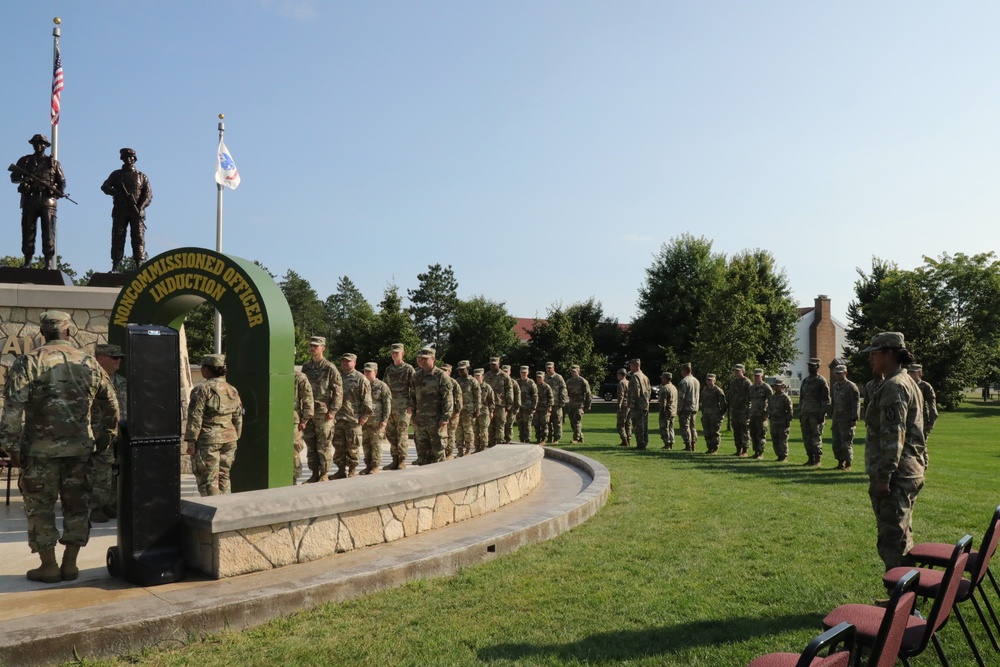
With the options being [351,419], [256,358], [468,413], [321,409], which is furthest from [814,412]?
[256,358]

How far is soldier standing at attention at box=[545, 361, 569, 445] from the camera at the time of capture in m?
19.0

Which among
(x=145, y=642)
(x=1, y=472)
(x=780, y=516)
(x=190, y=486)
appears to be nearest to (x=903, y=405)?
(x=780, y=516)

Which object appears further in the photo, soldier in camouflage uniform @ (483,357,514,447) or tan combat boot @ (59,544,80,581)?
soldier in camouflage uniform @ (483,357,514,447)

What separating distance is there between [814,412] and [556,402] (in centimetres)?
670

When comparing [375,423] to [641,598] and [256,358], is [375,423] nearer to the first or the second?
[256,358]

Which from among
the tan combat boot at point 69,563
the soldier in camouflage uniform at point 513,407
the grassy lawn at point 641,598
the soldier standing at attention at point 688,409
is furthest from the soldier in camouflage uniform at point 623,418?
the tan combat boot at point 69,563

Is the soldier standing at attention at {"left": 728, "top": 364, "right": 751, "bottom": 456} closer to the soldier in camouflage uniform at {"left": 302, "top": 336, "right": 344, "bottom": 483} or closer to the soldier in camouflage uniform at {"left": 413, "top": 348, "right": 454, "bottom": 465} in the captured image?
the soldier in camouflage uniform at {"left": 413, "top": 348, "right": 454, "bottom": 465}

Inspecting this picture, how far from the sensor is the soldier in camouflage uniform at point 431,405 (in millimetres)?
11414

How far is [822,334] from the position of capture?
2266 inches

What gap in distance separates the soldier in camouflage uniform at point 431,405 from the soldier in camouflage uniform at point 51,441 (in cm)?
629

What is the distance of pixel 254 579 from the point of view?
5.27m

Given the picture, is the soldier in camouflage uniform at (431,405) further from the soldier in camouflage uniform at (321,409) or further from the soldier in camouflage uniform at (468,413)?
the soldier in camouflage uniform at (468,413)

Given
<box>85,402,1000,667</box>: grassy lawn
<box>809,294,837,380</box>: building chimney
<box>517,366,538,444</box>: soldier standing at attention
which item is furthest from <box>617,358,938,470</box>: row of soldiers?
<box>809,294,837,380</box>: building chimney

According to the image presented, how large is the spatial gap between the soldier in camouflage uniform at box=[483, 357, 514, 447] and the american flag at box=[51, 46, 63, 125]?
10131 mm
